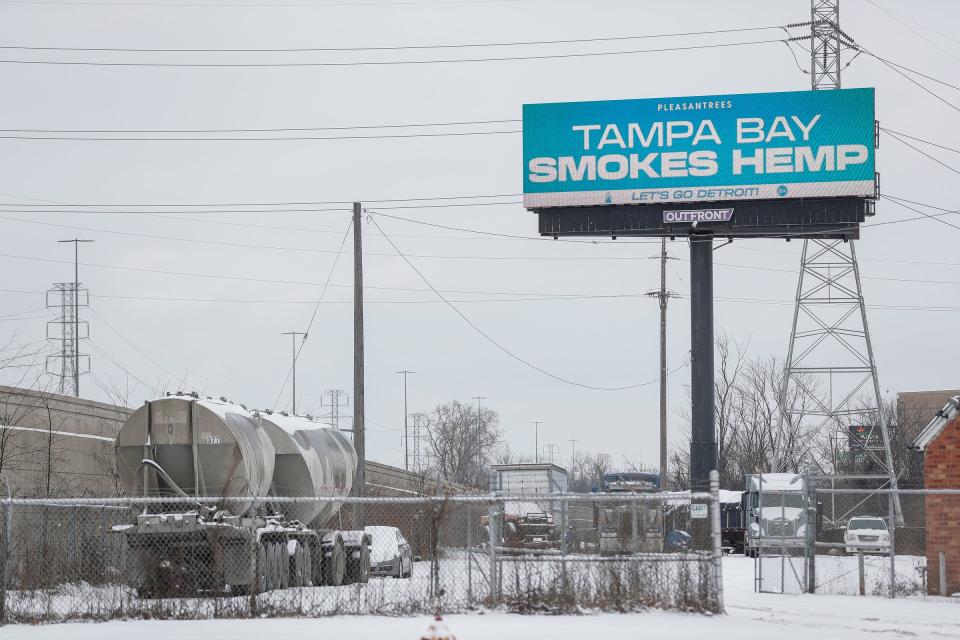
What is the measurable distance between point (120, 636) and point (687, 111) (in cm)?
2861

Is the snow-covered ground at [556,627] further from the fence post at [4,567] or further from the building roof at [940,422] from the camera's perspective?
the building roof at [940,422]

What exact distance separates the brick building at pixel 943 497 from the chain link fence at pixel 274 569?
4531 mm

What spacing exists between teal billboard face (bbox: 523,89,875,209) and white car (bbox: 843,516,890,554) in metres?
11.8

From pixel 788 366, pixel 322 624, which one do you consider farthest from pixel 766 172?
pixel 322 624

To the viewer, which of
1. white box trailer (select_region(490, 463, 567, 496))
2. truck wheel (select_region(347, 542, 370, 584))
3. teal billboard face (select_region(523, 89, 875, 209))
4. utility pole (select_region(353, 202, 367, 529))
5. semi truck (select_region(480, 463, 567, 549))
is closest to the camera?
truck wheel (select_region(347, 542, 370, 584))

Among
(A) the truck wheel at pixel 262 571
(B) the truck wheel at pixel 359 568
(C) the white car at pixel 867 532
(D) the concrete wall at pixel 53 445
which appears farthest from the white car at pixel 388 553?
(C) the white car at pixel 867 532

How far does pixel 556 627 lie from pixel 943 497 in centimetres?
1059

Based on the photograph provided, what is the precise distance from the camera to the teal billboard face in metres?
40.6

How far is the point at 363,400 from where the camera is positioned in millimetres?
36250

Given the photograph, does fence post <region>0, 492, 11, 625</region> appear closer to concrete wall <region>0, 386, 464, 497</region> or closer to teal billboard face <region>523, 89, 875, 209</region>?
concrete wall <region>0, 386, 464, 497</region>

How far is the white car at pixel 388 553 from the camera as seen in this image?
111ft

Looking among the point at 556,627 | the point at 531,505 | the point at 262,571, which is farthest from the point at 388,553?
the point at 556,627

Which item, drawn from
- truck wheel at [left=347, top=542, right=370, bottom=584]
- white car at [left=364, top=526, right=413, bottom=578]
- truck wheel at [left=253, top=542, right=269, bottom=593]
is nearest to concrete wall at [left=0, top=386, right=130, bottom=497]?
truck wheel at [left=347, top=542, right=370, bottom=584]

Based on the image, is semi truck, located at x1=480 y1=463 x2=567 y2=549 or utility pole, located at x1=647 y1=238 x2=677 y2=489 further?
utility pole, located at x1=647 y1=238 x2=677 y2=489
